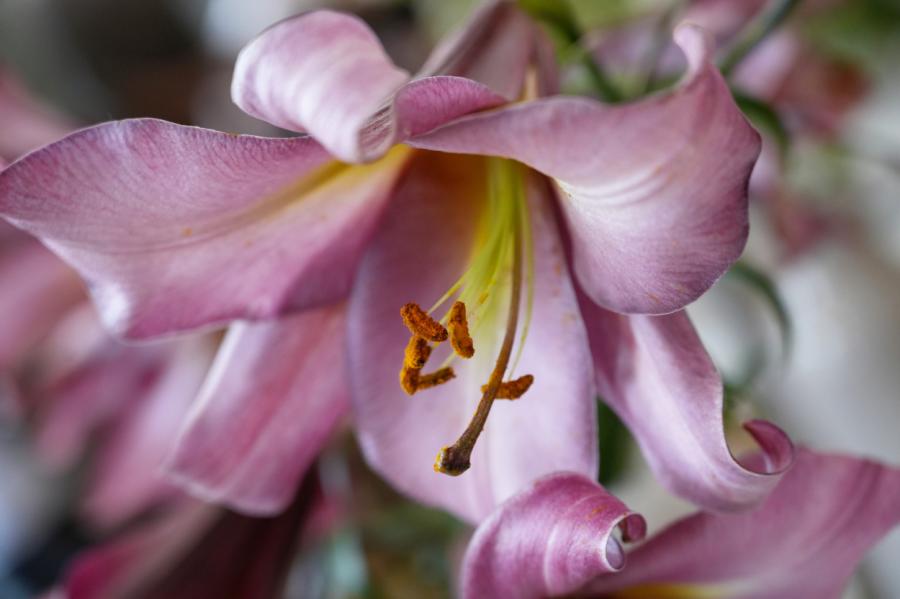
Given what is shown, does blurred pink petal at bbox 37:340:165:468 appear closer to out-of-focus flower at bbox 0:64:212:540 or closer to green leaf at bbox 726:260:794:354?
out-of-focus flower at bbox 0:64:212:540

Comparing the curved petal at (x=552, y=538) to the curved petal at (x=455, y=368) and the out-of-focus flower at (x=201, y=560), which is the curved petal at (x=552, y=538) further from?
the out-of-focus flower at (x=201, y=560)

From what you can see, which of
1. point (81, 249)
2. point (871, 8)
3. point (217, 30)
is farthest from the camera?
point (217, 30)

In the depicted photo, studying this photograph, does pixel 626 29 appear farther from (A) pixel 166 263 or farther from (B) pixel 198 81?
(B) pixel 198 81

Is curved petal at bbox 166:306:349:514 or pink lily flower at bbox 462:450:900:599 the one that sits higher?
curved petal at bbox 166:306:349:514

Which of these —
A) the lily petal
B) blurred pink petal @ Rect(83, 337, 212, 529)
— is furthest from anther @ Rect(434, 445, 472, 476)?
blurred pink petal @ Rect(83, 337, 212, 529)

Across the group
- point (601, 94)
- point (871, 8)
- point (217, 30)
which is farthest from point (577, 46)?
point (217, 30)

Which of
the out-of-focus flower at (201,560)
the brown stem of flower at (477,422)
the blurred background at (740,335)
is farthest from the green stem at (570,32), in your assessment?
the out-of-focus flower at (201,560)
